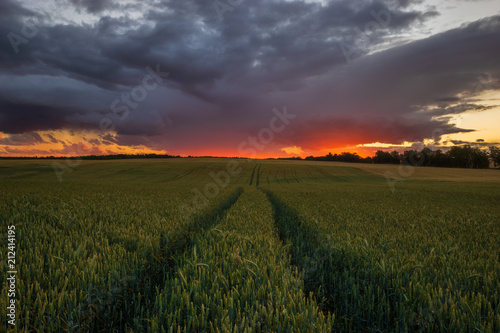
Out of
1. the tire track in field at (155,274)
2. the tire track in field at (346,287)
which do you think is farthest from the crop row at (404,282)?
the tire track in field at (155,274)

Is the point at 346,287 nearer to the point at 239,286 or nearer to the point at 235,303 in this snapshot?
the point at 239,286

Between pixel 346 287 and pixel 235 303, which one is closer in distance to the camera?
pixel 235 303

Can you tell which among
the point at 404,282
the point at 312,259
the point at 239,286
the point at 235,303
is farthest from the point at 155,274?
the point at 404,282

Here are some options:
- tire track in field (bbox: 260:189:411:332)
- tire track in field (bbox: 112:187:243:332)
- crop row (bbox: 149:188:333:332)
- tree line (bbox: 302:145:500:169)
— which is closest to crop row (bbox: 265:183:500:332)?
tire track in field (bbox: 260:189:411:332)

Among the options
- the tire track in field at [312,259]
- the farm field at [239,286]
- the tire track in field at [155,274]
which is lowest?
the tire track in field at [312,259]

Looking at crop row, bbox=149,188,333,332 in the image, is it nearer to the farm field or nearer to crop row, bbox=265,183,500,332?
the farm field

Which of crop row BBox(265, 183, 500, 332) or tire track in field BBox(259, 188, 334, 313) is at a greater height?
crop row BBox(265, 183, 500, 332)

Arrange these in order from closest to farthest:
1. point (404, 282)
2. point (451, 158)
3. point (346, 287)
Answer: point (404, 282), point (346, 287), point (451, 158)

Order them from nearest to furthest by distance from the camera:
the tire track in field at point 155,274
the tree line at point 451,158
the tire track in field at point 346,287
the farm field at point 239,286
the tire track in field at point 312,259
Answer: the farm field at point 239,286, the tire track in field at point 155,274, the tire track in field at point 346,287, the tire track in field at point 312,259, the tree line at point 451,158

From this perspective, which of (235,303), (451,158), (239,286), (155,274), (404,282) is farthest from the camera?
(451,158)

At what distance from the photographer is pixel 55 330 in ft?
7.90

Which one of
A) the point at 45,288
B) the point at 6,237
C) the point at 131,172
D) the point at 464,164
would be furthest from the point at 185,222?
the point at 464,164

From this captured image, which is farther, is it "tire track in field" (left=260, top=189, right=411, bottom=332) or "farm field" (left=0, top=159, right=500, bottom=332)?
"tire track in field" (left=260, top=189, right=411, bottom=332)

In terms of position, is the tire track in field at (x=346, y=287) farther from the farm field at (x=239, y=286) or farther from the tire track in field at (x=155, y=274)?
the tire track in field at (x=155, y=274)
